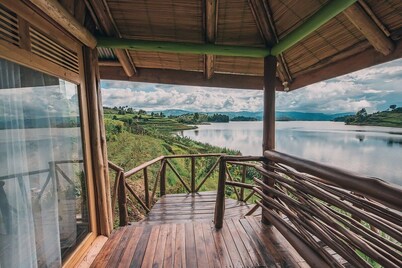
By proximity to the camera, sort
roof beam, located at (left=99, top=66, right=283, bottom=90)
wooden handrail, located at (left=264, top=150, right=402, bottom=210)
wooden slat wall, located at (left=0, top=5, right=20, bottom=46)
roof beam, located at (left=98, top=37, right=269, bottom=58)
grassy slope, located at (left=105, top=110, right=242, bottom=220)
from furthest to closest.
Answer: grassy slope, located at (left=105, top=110, right=242, bottom=220)
roof beam, located at (left=99, top=66, right=283, bottom=90)
roof beam, located at (left=98, top=37, right=269, bottom=58)
wooden slat wall, located at (left=0, top=5, right=20, bottom=46)
wooden handrail, located at (left=264, top=150, right=402, bottom=210)

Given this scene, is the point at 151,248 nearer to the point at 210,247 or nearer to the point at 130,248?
the point at 130,248

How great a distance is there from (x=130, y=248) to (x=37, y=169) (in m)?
1.29

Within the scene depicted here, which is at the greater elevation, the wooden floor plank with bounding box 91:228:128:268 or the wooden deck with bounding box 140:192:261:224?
the wooden floor plank with bounding box 91:228:128:268

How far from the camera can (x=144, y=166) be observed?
10.5ft

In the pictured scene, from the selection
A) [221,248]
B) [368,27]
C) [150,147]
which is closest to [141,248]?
[221,248]

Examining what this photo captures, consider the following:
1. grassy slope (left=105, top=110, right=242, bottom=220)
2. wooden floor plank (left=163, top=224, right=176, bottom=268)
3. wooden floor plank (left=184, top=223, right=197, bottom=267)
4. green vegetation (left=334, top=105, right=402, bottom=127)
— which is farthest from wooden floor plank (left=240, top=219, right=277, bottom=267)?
grassy slope (left=105, top=110, right=242, bottom=220)

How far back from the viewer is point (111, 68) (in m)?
3.34

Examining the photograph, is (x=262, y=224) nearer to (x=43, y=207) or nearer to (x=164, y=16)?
(x=43, y=207)

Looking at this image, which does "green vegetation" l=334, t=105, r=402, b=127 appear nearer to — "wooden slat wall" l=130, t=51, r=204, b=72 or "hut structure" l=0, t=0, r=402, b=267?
"hut structure" l=0, t=0, r=402, b=267

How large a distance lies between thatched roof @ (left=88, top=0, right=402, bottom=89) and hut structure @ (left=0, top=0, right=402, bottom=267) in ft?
0.05

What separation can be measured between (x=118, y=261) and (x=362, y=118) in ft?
14.7

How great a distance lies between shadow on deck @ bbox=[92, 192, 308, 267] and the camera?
1.97 m

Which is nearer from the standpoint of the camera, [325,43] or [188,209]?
[325,43]

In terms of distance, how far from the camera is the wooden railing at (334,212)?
1111 mm
